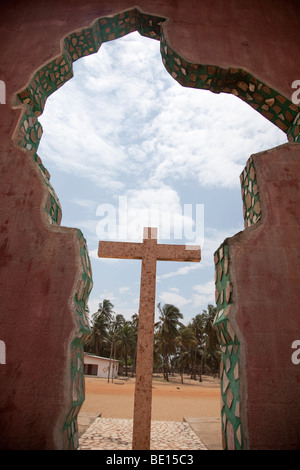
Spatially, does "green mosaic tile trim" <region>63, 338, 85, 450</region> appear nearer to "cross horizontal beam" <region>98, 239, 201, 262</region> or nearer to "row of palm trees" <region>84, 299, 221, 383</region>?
"cross horizontal beam" <region>98, 239, 201, 262</region>

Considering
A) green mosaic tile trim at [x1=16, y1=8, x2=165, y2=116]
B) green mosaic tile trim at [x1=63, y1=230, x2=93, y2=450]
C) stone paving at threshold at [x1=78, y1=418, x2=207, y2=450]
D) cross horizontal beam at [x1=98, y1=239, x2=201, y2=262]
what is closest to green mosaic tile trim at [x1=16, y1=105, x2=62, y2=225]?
green mosaic tile trim at [x1=16, y1=8, x2=165, y2=116]

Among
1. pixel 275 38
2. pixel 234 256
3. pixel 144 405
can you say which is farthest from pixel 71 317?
pixel 144 405

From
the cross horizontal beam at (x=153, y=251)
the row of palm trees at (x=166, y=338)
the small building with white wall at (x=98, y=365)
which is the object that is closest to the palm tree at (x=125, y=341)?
the row of palm trees at (x=166, y=338)

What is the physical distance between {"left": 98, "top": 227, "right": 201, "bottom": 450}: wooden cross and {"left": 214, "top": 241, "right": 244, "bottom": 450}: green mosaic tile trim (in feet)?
12.1

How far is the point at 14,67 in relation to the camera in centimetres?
290

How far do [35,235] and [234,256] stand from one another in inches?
56.9

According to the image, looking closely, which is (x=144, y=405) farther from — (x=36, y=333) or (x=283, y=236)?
(x=283, y=236)

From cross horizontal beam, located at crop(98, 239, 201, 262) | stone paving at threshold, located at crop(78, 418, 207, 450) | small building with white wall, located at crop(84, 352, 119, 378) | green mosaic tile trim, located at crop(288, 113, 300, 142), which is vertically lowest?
small building with white wall, located at crop(84, 352, 119, 378)

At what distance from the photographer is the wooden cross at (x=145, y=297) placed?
5.00 m

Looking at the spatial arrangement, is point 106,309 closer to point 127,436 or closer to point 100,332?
Answer: point 100,332

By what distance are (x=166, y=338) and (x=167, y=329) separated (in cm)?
100

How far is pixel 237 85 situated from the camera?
2947 mm

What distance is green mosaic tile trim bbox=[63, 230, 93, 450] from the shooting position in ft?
5.65

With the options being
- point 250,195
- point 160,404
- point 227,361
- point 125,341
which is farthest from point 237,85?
point 125,341
